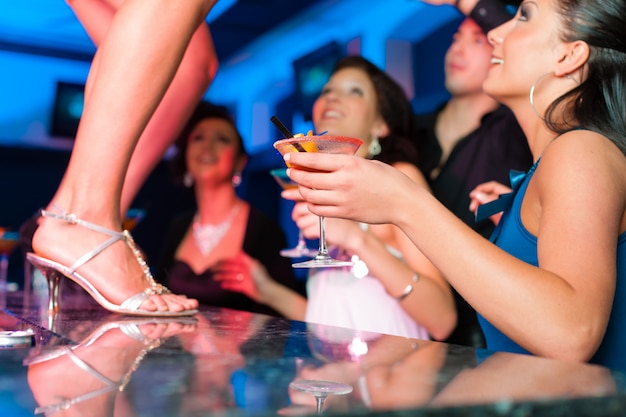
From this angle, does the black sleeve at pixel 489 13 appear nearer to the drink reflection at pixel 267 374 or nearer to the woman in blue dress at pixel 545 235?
the woman in blue dress at pixel 545 235

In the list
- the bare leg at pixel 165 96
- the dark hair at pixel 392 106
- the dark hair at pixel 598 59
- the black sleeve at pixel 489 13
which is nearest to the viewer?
the dark hair at pixel 598 59

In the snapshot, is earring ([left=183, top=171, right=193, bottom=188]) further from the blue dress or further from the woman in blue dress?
the woman in blue dress

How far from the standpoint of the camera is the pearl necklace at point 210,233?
380cm

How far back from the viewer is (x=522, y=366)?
2.66 ft

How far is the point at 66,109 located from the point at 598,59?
17.3 ft

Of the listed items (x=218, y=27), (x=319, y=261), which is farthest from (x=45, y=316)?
(x=218, y=27)

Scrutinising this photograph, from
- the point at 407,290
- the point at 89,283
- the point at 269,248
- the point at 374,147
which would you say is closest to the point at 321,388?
the point at 89,283

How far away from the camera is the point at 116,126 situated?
1.28 meters

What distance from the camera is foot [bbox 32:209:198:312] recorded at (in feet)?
4.25

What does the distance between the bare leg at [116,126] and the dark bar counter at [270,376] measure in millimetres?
195

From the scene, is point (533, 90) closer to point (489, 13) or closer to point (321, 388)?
point (489, 13)

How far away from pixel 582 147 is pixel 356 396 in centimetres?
71

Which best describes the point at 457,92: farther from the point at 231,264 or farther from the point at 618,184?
the point at 618,184

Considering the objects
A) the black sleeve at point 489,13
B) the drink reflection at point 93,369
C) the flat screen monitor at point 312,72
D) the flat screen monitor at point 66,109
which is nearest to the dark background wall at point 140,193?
the flat screen monitor at point 66,109
